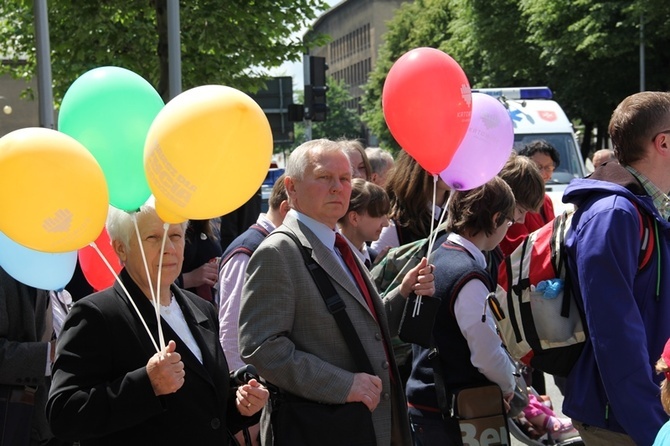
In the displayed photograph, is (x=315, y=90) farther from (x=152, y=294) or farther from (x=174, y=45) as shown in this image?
(x=152, y=294)

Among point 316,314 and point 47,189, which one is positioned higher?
point 47,189

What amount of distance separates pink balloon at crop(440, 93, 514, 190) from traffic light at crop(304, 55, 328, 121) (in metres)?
13.1

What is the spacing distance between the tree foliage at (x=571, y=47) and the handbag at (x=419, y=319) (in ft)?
90.4

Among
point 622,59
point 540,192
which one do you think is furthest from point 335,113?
point 540,192

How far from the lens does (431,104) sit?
13.7 ft

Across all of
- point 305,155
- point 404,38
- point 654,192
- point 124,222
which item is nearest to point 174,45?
point 305,155

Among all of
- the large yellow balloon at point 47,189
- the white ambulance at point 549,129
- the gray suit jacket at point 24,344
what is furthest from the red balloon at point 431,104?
the white ambulance at point 549,129

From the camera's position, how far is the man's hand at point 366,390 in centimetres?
356

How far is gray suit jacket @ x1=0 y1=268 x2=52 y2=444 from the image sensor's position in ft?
13.9

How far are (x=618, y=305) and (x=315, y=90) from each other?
580 inches

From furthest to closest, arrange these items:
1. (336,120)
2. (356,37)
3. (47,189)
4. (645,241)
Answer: (356,37), (336,120), (645,241), (47,189)

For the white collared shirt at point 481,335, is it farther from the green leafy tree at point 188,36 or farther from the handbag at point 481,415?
the green leafy tree at point 188,36

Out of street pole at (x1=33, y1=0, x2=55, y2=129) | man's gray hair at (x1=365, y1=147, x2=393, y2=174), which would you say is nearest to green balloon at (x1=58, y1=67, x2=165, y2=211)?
man's gray hair at (x1=365, y1=147, x2=393, y2=174)

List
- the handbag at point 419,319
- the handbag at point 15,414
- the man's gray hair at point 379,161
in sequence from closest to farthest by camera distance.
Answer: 1. the handbag at point 419,319
2. the handbag at point 15,414
3. the man's gray hair at point 379,161
